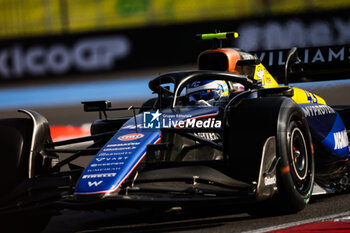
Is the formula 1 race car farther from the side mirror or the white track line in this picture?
the side mirror

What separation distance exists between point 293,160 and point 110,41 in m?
12.5

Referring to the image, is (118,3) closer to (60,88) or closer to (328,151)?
(60,88)

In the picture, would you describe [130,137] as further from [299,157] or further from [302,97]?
[302,97]

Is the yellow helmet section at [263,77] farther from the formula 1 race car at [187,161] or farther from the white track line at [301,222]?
the white track line at [301,222]

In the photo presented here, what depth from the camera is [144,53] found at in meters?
16.2

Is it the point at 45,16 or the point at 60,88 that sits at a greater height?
the point at 45,16

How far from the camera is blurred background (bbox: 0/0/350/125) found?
14445 mm

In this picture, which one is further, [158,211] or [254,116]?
[158,211]

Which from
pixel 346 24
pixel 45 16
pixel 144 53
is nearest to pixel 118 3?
pixel 45 16

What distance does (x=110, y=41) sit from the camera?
16766mm

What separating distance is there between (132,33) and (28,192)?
40.0ft

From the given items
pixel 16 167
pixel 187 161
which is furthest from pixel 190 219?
pixel 16 167

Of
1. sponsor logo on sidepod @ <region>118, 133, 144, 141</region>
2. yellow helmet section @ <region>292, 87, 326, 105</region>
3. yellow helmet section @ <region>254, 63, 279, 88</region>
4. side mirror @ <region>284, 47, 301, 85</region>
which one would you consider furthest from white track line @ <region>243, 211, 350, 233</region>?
side mirror @ <region>284, 47, 301, 85</region>

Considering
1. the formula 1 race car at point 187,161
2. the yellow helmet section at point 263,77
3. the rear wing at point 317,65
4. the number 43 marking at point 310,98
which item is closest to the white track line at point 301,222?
the formula 1 race car at point 187,161
